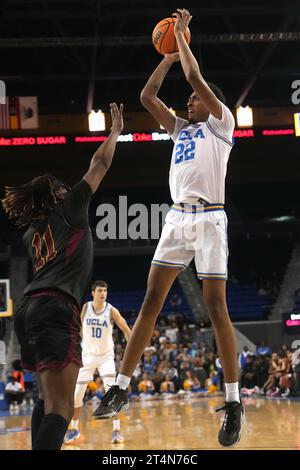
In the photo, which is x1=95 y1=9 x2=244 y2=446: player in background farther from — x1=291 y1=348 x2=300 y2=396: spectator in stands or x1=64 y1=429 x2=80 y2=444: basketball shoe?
x1=291 y1=348 x2=300 y2=396: spectator in stands

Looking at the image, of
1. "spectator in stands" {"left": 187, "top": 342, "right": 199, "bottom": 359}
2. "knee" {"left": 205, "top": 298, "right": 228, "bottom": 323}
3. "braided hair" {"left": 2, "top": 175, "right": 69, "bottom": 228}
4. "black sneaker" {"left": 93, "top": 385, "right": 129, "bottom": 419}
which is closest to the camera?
"braided hair" {"left": 2, "top": 175, "right": 69, "bottom": 228}

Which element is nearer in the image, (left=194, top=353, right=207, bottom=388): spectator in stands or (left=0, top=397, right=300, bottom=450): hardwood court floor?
(left=0, top=397, right=300, bottom=450): hardwood court floor

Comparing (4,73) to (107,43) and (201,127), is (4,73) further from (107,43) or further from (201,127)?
(201,127)

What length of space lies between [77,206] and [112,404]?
1.40 metres

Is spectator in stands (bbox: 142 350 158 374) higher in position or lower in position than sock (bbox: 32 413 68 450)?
lower

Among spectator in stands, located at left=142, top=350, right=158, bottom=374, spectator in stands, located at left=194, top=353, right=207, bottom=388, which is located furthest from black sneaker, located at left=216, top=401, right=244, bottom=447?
spectator in stands, located at left=194, top=353, right=207, bottom=388

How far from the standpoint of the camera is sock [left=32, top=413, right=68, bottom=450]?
3693mm

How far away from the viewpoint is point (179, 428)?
32.8 feet

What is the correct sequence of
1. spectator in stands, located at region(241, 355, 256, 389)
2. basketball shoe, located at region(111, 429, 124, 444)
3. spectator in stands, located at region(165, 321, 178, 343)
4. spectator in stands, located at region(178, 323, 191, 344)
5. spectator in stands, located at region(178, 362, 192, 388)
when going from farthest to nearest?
spectator in stands, located at region(178, 323, 191, 344), spectator in stands, located at region(165, 321, 178, 343), spectator in stands, located at region(178, 362, 192, 388), spectator in stands, located at region(241, 355, 256, 389), basketball shoe, located at region(111, 429, 124, 444)

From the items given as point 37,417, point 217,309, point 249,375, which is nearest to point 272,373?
point 249,375

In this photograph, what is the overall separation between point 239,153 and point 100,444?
15892mm

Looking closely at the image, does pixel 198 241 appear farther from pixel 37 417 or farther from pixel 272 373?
pixel 272 373

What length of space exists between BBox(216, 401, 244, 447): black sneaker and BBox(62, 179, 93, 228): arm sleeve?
1.61m

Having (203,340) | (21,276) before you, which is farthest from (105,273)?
(203,340)
